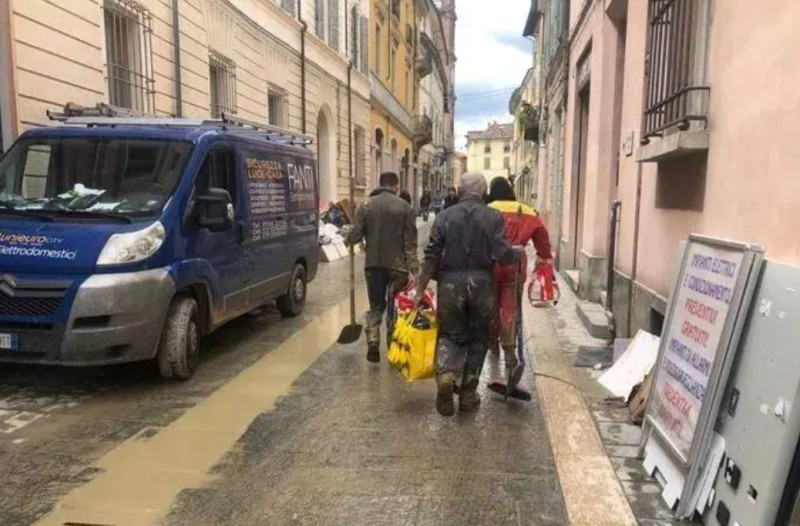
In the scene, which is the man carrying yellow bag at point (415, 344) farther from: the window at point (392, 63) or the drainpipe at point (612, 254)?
the window at point (392, 63)

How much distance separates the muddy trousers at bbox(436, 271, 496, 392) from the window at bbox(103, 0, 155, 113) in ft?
22.8

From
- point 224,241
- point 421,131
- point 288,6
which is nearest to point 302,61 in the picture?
point 288,6

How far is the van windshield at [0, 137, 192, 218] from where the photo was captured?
17.7 feet

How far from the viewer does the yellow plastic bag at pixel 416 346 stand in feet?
15.7

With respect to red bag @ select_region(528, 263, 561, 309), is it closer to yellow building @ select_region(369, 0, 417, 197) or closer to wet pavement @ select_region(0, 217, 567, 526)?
wet pavement @ select_region(0, 217, 567, 526)

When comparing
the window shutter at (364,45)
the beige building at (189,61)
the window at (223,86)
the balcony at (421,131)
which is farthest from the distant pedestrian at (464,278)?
the balcony at (421,131)

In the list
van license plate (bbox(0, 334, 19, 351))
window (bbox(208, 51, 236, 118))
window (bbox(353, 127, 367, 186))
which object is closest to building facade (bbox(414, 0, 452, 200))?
window (bbox(353, 127, 367, 186))

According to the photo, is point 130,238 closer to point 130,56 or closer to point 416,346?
point 416,346

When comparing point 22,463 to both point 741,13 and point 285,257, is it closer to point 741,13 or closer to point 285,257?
point 285,257

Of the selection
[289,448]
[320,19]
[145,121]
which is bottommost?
[289,448]

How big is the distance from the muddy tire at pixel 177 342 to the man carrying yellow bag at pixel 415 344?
1808mm

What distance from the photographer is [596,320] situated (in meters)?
7.34

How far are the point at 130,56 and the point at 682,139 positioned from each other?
8.27 meters

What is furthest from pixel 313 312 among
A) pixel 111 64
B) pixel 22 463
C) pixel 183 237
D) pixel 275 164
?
pixel 22 463
